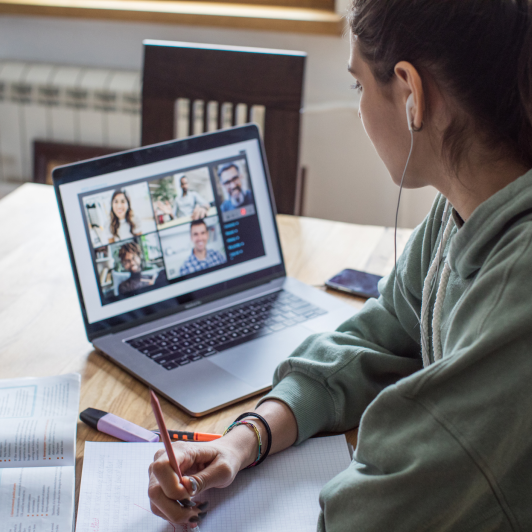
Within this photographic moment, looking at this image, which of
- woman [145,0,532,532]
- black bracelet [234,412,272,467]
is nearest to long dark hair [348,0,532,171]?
woman [145,0,532,532]

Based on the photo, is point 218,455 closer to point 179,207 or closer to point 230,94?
point 179,207

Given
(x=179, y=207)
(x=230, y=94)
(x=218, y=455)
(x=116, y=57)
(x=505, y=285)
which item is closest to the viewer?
(x=505, y=285)

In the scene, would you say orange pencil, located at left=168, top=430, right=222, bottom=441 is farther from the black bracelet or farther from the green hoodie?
the green hoodie

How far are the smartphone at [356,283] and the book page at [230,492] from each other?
40 cm

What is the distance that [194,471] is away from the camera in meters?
0.69

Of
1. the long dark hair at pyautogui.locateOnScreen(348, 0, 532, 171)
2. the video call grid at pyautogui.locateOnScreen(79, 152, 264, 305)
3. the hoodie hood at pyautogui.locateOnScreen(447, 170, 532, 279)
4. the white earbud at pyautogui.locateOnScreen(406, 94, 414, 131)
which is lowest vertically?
the video call grid at pyautogui.locateOnScreen(79, 152, 264, 305)

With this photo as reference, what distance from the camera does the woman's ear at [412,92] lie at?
606mm

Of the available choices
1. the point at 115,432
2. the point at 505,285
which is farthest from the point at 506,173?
the point at 115,432

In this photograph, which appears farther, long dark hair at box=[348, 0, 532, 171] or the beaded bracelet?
the beaded bracelet

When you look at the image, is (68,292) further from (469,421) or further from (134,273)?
(469,421)

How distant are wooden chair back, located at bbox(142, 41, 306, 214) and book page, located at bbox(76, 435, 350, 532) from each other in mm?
880

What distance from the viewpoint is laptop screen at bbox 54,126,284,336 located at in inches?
37.7

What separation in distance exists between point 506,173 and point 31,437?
587mm

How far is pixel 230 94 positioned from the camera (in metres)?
1.53
